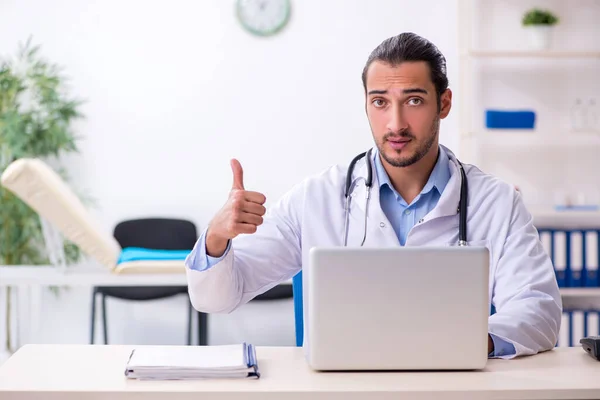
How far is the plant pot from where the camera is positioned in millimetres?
4250

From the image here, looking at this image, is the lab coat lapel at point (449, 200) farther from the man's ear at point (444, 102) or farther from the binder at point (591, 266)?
the binder at point (591, 266)

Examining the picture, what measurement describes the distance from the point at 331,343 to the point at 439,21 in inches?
141

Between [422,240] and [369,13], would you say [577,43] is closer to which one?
[369,13]

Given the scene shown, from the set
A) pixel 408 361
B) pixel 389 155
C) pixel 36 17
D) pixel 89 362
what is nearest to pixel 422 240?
pixel 389 155

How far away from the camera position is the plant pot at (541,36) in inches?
167

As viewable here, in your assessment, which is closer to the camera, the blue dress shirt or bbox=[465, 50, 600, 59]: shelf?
the blue dress shirt

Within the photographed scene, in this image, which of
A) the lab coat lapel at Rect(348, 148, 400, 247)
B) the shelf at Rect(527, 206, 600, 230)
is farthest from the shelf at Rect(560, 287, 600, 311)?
the lab coat lapel at Rect(348, 148, 400, 247)

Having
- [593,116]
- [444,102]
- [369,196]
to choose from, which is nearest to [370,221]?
[369,196]

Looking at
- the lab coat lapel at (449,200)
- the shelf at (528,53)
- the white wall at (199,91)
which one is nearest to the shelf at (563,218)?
the white wall at (199,91)

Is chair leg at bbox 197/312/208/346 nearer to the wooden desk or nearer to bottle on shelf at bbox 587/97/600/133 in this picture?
bottle on shelf at bbox 587/97/600/133

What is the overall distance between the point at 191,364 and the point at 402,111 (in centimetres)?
84

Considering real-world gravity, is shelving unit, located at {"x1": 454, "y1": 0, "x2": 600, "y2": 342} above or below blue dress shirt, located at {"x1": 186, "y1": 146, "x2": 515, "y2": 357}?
above

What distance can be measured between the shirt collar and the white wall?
106 inches

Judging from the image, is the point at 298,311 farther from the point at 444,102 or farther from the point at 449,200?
the point at 444,102
